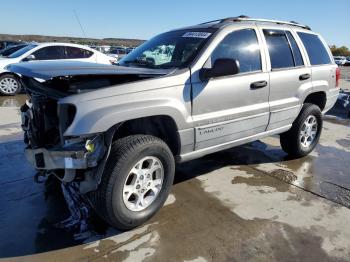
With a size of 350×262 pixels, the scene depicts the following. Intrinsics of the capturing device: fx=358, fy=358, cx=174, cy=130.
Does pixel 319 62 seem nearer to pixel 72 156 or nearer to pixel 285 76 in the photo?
pixel 285 76

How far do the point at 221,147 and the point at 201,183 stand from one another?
63cm

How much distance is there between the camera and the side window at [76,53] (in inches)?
440

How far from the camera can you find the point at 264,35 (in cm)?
446

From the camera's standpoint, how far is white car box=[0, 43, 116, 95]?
34.7 ft

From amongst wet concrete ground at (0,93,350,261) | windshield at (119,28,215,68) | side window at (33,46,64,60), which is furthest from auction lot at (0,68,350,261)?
side window at (33,46,64,60)

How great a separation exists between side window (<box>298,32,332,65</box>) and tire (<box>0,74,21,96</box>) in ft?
28.2

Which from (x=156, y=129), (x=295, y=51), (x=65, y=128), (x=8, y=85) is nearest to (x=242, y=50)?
(x=295, y=51)

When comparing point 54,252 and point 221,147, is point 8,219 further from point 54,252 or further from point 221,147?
point 221,147

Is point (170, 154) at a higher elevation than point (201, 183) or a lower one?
higher

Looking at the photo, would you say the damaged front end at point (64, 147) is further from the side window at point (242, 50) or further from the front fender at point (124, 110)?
the side window at point (242, 50)

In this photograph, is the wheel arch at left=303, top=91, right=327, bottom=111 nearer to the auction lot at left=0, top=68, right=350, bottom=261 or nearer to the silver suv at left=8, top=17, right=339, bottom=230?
the silver suv at left=8, top=17, right=339, bottom=230

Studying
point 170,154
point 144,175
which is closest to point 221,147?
point 170,154

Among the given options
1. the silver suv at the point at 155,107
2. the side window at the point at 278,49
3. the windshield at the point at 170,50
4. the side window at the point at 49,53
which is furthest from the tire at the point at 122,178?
the side window at the point at 49,53

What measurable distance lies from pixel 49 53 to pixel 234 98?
27.9 feet
